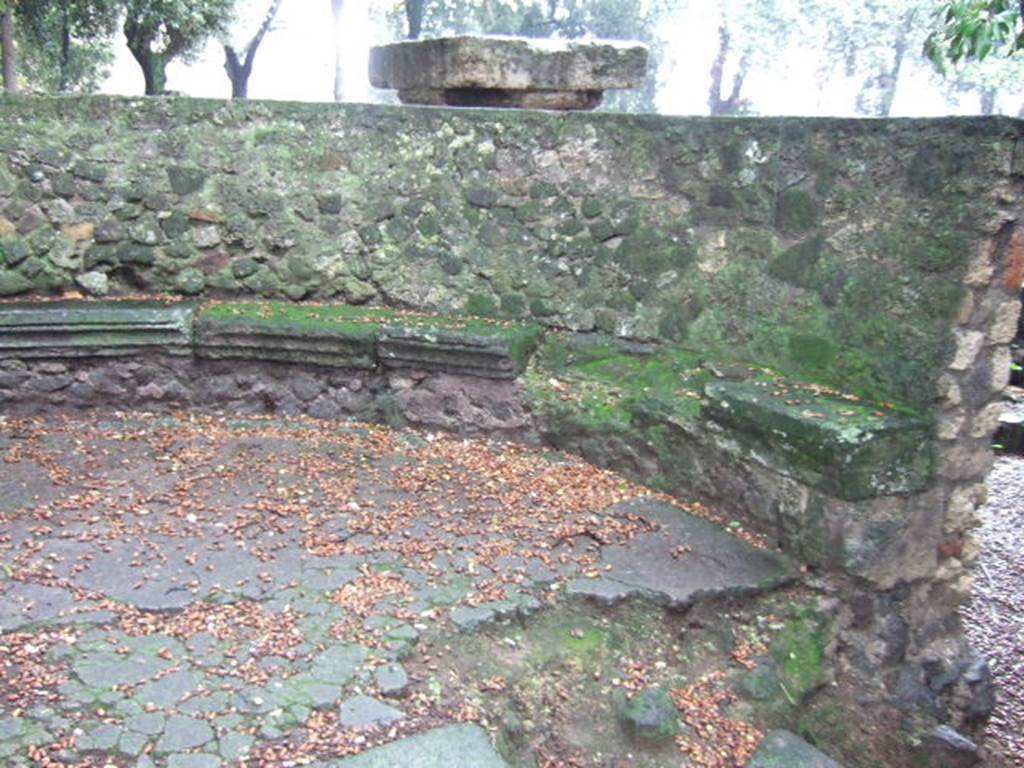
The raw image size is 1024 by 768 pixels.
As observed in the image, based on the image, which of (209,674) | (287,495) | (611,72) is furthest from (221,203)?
(209,674)

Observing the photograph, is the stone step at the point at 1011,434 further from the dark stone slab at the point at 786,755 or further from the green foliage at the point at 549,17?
the green foliage at the point at 549,17

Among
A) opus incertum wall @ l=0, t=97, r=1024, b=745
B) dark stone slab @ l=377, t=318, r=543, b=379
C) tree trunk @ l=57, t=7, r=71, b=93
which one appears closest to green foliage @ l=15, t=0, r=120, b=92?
tree trunk @ l=57, t=7, r=71, b=93

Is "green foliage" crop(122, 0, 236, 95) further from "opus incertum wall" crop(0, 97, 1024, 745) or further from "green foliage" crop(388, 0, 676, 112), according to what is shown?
"green foliage" crop(388, 0, 676, 112)

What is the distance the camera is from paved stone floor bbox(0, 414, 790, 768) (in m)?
2.19

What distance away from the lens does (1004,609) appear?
14.5 feet

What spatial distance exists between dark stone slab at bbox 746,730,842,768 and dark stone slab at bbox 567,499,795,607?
0.50 meters

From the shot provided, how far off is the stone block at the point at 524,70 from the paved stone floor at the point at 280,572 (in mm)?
1870

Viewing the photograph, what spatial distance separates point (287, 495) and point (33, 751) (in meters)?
1.51

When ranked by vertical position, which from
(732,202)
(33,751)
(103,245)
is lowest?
(33,751)

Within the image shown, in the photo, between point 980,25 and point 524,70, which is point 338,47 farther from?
point 980,25

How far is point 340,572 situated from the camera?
2.92 m

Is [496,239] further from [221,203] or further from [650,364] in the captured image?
[221,203]

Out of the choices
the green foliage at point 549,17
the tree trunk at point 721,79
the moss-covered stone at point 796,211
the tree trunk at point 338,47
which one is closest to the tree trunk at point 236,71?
the tree trunk at point 338,47

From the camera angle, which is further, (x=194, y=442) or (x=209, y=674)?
(x=194, y=442)
